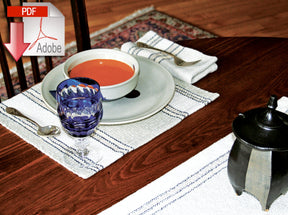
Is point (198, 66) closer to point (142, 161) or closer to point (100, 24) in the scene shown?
point (142, 161)

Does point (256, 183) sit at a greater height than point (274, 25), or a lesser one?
greater

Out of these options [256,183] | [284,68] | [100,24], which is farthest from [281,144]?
[100,24]

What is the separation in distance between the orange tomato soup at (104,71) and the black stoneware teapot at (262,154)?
0.35m

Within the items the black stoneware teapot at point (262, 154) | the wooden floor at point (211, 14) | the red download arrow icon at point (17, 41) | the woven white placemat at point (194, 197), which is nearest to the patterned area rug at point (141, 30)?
the wooden floor at point (211, 14)

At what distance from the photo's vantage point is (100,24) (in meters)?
3.03

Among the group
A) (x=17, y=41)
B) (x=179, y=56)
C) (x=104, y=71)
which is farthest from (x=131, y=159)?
(x=17, y=41)

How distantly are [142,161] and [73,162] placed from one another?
0.13m

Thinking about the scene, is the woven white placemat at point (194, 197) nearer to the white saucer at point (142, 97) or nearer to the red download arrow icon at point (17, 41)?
the white saucer at point (142, 97)

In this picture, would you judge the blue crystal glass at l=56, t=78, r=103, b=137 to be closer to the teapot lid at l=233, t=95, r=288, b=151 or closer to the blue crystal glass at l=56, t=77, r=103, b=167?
the blue crystal glass at l=56, t=77, r=103, b=167

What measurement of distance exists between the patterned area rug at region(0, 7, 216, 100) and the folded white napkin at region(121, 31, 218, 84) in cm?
151

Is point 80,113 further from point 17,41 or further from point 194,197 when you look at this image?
point 17,41

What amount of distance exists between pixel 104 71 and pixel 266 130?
17.4 inches

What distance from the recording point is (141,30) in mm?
2918

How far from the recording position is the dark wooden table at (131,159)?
0.73 meters
